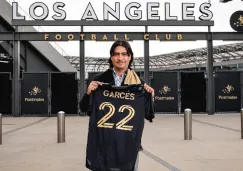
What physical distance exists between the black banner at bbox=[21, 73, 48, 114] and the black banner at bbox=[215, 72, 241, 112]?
10.3 m

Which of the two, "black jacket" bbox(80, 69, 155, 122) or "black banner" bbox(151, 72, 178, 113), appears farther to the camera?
"black banner" bbox(151, 72, 178, 113)

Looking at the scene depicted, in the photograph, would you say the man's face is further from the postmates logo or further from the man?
the postmates logo

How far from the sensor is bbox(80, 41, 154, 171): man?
305 centimetres

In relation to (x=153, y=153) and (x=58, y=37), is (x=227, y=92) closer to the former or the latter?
(x=58, y=37)

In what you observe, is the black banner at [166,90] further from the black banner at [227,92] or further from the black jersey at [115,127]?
the black jersey at [115,127]

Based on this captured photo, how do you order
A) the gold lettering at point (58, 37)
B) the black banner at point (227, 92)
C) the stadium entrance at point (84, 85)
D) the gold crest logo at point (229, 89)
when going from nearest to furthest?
the gold lettering at point (58, 37), the stadium entrance at point (84, 85), the black banner at point (227, 92), the gold crest logo at point (229, 89)


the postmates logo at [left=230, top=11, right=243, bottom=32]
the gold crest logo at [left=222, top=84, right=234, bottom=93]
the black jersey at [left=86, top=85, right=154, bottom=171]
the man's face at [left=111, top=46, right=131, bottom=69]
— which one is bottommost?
the black jersey at [left=86, top=85, right=154, bottom=171]

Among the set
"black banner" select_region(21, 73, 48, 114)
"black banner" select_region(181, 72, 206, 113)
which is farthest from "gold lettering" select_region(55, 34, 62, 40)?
"black banner" select_region(181, 72, 206, 113)

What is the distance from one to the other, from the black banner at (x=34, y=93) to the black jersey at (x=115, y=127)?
1989cm

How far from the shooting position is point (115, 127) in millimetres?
2924

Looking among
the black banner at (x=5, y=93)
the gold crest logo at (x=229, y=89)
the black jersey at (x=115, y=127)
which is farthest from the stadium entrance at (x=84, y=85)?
the black jersey at (x=115, y=127)

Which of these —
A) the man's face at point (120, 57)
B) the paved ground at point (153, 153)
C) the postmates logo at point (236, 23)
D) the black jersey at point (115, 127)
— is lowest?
the paved ground at point (153, 153)

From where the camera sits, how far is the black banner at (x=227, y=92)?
75.2 feet

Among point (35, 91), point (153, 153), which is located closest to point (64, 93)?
point (35, 91)
